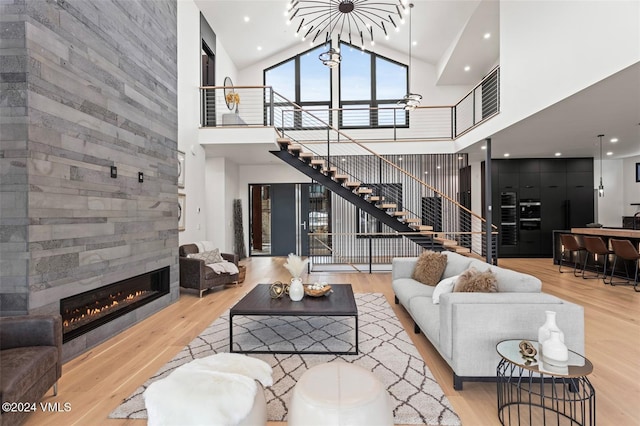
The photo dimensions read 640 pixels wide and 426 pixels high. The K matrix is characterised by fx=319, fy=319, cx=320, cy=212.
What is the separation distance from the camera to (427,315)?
299cm

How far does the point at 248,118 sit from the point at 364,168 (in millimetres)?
3620

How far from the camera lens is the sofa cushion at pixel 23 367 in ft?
5.85

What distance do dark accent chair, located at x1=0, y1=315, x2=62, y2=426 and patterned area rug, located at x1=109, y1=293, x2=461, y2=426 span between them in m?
0.50

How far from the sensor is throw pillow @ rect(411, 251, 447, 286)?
4.07 m

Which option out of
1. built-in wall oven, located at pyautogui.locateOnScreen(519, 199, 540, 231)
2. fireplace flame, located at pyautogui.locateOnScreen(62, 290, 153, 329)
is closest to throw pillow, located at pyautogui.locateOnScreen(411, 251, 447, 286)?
fireplace flame, located at pyautogui.locateOnScreen(62, 290, 153, 329)

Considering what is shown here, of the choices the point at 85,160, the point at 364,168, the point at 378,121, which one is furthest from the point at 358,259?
the point at 85,160

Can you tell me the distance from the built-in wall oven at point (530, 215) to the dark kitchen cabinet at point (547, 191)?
6 centimetres

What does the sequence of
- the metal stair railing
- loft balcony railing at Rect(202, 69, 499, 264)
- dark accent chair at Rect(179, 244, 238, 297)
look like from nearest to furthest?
dark accent chair at Rect(179, 244, 238, 297), loft balcony railing at Rect(202, 69, 499, 264), the metal stair railing

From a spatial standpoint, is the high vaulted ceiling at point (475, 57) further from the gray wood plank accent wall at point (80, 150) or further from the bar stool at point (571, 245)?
the gray wood plank accent wall at point (80, 150)

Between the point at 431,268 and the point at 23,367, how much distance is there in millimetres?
3893

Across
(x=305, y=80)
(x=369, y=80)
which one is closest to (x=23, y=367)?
(x=305, y=80)

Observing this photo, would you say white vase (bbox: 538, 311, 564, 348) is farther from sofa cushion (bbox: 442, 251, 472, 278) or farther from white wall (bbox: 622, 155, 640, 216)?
white wall (bbox: 622, 155, 640, 216)

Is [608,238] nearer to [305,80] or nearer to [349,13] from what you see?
[349,13]

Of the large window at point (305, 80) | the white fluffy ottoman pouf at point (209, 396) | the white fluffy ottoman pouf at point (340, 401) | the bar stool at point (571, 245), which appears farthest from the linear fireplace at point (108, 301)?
the bar stool at point (571, 245)
